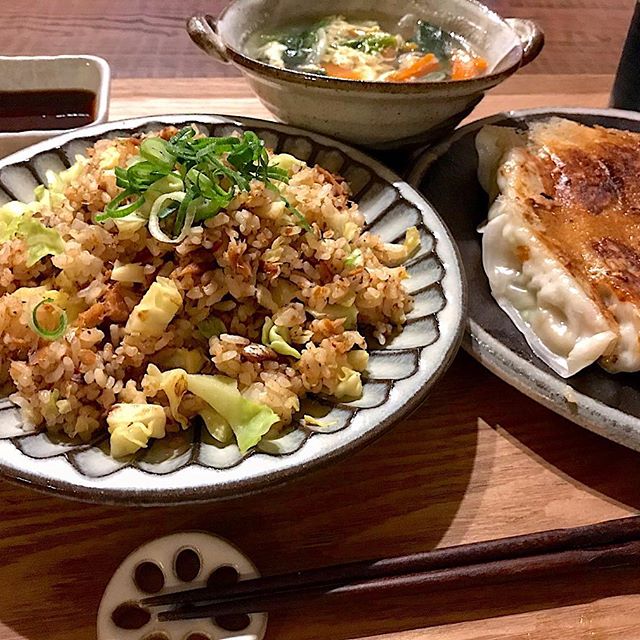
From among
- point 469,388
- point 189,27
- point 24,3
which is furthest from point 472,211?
point 24,3

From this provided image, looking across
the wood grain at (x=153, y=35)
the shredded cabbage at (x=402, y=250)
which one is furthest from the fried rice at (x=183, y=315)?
the wood grain at (x=153, y=35)

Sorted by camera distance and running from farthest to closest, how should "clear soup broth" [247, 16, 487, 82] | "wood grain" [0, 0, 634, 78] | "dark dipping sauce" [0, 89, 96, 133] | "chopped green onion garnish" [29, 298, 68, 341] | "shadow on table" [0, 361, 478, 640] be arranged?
"wood grain" [0, 0, 634, 78] → "clear soup broth" [247, 16, 487, 82] → "dark dipping sauce" [0, 89, 96, 133] → "chopped green onion garnish" [29, 298, 68, 341] → "shadow on table" [0, 361, 478, 640]

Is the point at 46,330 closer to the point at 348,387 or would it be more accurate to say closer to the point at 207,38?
the point at 348,387

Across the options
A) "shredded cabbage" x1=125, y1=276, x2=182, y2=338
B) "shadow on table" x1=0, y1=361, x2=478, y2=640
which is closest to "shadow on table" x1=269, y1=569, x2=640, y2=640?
"shadow on table" x1=0, y1=361, x2=478, y2=640

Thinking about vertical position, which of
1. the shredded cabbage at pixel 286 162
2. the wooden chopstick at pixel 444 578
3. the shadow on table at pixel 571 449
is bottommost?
the shadow on table at pixel 571 449

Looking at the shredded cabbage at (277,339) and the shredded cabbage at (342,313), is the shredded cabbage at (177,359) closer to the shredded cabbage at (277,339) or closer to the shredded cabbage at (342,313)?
the shredded cabbage at (277,339)

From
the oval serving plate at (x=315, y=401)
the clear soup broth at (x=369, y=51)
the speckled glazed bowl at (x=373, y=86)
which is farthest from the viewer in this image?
the clear soup broth at (x=369, y=51)

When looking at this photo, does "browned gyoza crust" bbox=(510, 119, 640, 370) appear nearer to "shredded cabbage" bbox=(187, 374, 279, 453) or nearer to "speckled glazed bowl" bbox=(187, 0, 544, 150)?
"speckled glazed bowl" bbox=(187, 0, 544, 150)
